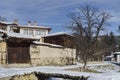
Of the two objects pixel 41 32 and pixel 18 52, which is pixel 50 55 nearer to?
pixel 18 52

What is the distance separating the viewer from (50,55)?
154 feet

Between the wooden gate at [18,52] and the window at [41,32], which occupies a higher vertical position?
the window at [41,32]

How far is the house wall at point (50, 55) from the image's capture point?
1693 inches

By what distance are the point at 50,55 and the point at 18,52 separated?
755 cm

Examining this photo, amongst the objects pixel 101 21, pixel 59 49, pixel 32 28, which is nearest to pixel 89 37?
pixel 101 21

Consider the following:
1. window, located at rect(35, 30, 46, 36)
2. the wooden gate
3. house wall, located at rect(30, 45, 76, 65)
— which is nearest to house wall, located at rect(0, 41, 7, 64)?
the wooden gate

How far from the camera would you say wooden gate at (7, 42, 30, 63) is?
1564 inches

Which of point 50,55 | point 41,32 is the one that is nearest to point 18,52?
point 50,55

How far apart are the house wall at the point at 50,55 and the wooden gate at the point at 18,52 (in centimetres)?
100

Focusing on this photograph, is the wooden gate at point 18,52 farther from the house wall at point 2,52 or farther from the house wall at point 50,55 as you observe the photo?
the house wall at point 50,55

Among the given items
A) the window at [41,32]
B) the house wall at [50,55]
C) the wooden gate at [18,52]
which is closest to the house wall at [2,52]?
the wooden gate at [18,52]

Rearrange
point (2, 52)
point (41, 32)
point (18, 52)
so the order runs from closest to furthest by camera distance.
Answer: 1. point (2, 52)
2. point (18, 52)
3. point (41, 32)

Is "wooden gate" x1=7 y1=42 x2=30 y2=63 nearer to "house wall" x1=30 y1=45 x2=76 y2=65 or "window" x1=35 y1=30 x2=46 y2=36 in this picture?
"house wall" x1=30 y1=45 x2=76 y2=65

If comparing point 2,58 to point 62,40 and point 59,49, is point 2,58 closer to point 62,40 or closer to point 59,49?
point 59,49
